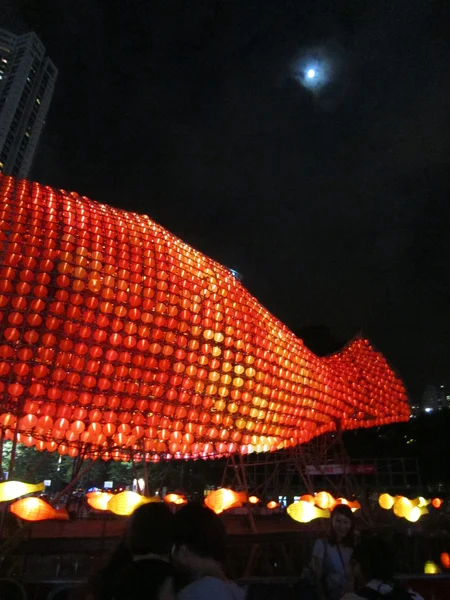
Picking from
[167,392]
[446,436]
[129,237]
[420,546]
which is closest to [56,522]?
[167,392]

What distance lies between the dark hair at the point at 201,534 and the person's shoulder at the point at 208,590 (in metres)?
0.20

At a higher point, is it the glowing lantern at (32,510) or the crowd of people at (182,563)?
the crowd of people at (182,563)

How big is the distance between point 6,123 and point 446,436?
59500 mm

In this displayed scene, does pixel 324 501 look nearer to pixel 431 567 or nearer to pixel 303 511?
pixel 303 511

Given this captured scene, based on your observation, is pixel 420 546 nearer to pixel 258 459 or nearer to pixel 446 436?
pixel 258 459

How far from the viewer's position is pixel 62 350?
8648mm

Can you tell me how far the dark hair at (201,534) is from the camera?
2451mm

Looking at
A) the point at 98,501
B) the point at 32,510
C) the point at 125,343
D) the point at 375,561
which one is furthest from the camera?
the point at 98,501

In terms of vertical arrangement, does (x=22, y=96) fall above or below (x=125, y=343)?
above

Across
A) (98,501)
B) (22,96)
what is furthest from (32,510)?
(22,96)

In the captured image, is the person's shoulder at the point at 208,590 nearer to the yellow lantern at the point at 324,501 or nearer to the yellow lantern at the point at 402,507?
the yellow lantern at the point at 324,501

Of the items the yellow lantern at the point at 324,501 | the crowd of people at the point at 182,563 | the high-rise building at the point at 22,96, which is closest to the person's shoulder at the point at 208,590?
the crowd of people at the point at 182,563

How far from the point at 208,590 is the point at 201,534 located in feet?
1.08

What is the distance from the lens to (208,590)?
85.5 inches
